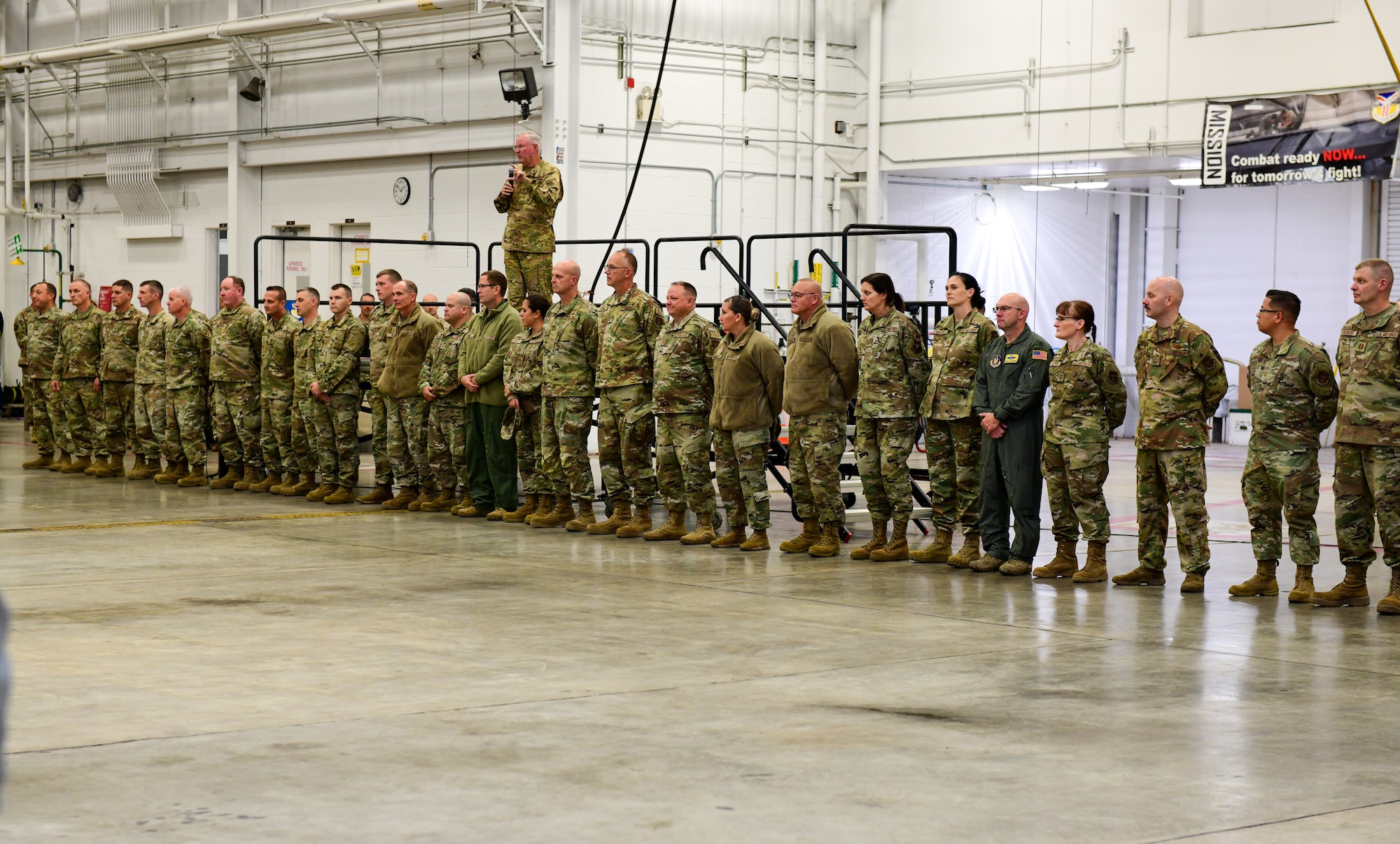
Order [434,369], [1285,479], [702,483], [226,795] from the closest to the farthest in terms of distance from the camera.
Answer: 1. [226,795]
2. [1285,479]
3. [702,483]
4. [434,369]

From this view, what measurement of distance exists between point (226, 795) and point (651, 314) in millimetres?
6430

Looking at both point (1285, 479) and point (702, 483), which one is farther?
point (702, 483)

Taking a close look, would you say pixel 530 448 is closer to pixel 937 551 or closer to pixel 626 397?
pixel 626 397

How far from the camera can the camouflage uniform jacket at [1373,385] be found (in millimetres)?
7289

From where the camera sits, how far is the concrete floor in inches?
153

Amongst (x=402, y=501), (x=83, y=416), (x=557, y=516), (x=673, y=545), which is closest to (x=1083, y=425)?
(x=673, y=545)

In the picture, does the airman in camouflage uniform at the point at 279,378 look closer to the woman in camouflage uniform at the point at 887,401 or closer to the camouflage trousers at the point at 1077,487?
the woman in camouflage uniform at the point at 887,401

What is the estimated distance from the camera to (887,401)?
29.7 ft

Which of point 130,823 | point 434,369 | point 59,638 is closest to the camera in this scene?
point 130,823

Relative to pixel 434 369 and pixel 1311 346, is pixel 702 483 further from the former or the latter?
pixel 1311 346

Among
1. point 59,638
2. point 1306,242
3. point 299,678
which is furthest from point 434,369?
point 1306,242

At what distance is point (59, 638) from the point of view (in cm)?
632

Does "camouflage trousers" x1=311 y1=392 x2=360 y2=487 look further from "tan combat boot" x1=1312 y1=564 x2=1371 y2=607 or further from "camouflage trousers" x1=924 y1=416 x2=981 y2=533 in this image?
"tan combat boot" x1=1312 y1=564 x2=1371 y2=607

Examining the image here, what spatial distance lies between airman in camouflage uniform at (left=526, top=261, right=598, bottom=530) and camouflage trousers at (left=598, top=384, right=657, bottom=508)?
15 centimetres
